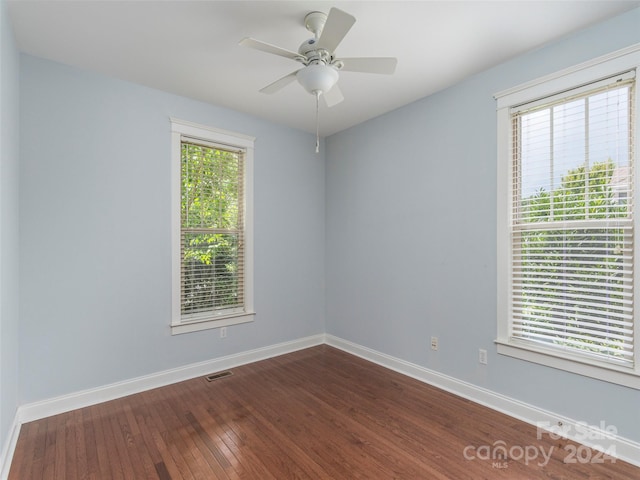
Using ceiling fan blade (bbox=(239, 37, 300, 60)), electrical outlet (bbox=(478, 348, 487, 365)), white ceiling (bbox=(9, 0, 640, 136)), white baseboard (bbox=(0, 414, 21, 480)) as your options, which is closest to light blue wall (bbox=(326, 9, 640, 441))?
electrical outlet (bbox=(478, 348, 487, 365))

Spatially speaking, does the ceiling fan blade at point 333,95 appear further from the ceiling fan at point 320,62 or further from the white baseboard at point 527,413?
the white baseboard at point 527,413

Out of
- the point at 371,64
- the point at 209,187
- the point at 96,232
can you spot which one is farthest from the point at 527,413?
the point at 96,232

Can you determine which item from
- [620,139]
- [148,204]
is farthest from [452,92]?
[148,204]

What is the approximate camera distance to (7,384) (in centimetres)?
205

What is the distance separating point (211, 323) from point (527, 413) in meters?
2.90

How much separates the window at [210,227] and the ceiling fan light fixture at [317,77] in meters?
1.74

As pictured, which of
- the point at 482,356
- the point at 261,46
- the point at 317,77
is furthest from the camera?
the point at 482,356

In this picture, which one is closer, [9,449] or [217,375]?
[9,449]

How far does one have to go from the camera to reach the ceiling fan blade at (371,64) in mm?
1959

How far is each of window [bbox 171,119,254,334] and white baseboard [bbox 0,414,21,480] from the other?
1.25 m

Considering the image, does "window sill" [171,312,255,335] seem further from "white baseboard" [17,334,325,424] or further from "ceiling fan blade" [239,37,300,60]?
"ceiling fan blade" [239,37,300,60]

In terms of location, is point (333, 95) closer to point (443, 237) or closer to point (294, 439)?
point (443, 237)

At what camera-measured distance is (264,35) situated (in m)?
2.29

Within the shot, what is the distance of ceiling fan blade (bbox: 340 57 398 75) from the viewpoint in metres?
1.96
